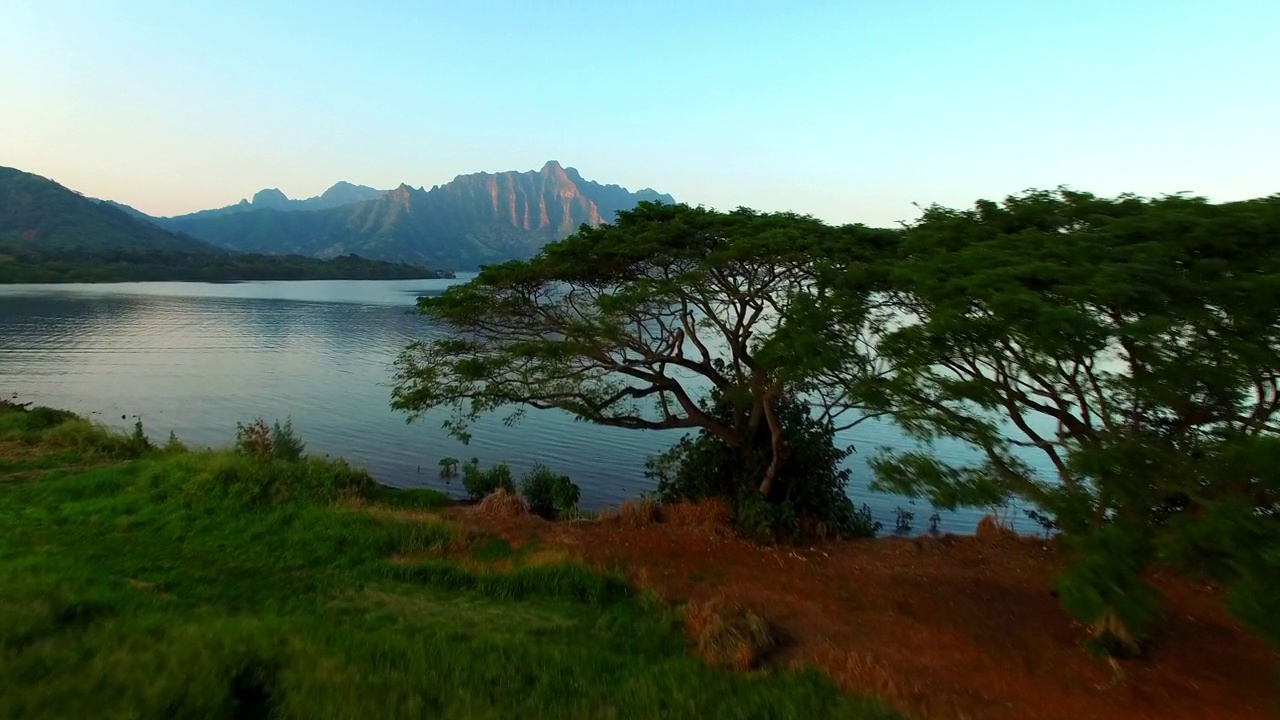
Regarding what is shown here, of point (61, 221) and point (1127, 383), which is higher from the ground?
point (61, 221)

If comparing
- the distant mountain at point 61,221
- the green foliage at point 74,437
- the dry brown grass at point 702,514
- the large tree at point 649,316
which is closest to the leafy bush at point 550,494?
the large tree at point 649,316

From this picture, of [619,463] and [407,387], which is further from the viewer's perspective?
[619,463]

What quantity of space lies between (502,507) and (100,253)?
384 feet

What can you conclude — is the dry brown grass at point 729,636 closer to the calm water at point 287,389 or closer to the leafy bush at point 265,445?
the leafy bush at point 265,445

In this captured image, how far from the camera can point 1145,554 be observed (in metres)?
5.16

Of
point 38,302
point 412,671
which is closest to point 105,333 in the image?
point 38,302

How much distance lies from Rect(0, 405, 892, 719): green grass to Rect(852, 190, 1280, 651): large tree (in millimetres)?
2265

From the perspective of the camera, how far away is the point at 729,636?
664cm

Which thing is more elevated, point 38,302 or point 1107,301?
point 1107,301

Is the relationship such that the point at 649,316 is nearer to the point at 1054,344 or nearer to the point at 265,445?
the point at 1054,344

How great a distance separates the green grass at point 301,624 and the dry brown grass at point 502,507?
1.96 m

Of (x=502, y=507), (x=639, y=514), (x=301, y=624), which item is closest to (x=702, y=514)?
(x=639, y=514)

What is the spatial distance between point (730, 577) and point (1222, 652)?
5.18 meters

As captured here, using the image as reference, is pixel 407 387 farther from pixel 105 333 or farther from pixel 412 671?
pixel 105 333
